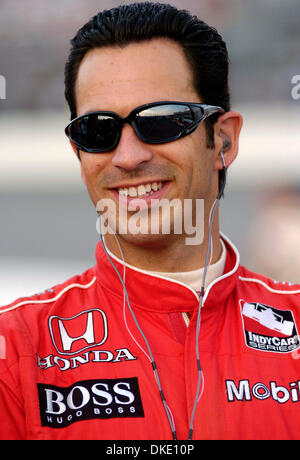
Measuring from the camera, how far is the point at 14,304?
1838mm

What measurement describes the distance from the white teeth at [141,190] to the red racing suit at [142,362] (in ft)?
0.70

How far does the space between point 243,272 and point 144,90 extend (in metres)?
0.71

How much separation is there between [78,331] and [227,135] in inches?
31.7

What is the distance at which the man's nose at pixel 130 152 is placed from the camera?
1766mm

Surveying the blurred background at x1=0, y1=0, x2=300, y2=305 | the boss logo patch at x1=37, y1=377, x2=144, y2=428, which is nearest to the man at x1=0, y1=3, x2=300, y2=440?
the boss logo patch at x1=37, y1=377, x2=144, y2=428

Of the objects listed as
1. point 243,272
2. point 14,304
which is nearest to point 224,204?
point 243,272

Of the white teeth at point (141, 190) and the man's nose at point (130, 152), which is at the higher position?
the man's nose at point (130, 152)

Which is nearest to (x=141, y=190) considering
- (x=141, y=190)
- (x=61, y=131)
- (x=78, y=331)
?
(x=141, y=190)

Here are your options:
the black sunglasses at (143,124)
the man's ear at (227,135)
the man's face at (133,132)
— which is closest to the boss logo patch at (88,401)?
the man's face at (133,132)

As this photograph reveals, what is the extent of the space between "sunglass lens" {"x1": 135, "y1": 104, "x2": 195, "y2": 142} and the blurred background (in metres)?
3.64

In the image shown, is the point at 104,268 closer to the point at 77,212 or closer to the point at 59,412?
the point at 59,412

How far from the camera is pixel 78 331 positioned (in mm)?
1781

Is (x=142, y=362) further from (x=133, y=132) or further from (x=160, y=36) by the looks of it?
(x=160, y=36)

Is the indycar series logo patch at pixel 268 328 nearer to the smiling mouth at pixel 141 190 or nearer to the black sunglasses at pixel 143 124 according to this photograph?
the smiling mouth at pixel 141 190
